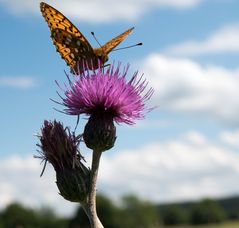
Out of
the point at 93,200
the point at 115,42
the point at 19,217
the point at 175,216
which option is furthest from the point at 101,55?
the point at 175,216

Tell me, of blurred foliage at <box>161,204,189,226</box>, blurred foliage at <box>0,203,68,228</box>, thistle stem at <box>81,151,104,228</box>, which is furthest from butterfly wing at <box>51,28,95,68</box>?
blurred foliage at <box>161,204,189,226</box>

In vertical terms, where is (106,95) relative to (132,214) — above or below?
below

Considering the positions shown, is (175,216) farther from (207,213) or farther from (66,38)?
(66,38)

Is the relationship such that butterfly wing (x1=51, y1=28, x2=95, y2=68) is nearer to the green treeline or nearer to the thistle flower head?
the thistle flower head

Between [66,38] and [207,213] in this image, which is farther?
[207,213]

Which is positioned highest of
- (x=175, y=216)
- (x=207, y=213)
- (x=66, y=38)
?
(x=175, y=216)

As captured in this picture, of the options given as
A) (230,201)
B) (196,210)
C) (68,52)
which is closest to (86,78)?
(68,52)

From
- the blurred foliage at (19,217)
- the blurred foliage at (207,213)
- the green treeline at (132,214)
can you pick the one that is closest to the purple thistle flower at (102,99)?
the green treeline at (132,214)

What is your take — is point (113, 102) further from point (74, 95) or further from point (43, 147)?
point (43, 147)
